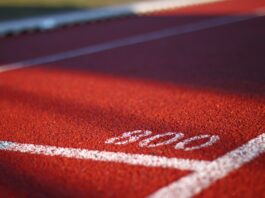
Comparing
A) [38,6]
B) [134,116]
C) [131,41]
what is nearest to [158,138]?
[134,116]

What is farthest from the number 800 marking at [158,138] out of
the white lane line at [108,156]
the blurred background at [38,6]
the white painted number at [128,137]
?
the blurred background at [38,6]

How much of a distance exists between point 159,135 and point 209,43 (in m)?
3.86

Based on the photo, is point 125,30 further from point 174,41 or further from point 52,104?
point 52,104

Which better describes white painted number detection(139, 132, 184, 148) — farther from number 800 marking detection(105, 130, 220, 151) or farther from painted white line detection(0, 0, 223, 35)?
painted white line detection(0, 0, 223, 35)

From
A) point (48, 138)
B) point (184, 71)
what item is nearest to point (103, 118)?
point (48, 138)

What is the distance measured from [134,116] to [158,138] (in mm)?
561

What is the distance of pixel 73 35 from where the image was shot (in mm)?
8586

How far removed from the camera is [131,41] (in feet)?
24.1

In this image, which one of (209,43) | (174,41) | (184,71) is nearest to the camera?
(184,71)

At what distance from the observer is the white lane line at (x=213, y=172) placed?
214cm

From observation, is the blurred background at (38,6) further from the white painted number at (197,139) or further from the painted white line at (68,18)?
the white painted number at (197,139)

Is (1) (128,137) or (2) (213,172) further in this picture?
(1) (128,137)

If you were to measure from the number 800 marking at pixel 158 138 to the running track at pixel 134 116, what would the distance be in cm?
3

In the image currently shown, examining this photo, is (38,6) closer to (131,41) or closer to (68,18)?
(68,18)
